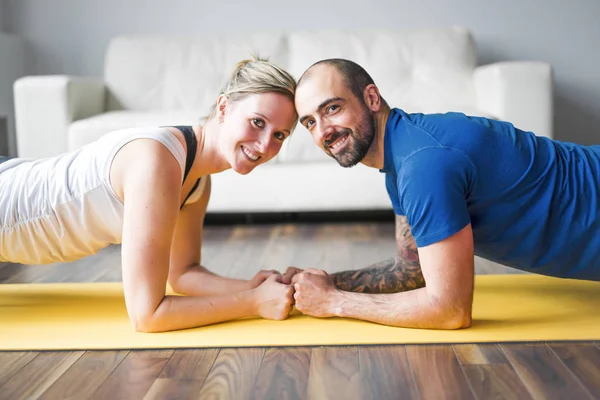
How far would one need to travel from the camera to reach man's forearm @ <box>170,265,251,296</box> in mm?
2400

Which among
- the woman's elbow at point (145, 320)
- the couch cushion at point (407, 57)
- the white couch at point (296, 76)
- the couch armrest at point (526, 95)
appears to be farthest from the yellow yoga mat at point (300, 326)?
the couch cushion at point (407, 57)

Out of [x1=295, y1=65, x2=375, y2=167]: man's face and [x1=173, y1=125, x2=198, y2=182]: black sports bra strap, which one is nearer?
[x1=295, y1=65, x2=375, y2=167]: man's face

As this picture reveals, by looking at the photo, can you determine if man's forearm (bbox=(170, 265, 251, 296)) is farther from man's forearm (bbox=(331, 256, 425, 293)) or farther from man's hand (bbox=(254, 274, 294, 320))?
man's forearm (bbox=(331, 256, 425, 293))

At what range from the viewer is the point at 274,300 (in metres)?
2.18

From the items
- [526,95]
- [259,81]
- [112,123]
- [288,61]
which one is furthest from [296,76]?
[259,81]

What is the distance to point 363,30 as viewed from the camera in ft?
16.4

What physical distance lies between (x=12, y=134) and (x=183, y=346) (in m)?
3.99

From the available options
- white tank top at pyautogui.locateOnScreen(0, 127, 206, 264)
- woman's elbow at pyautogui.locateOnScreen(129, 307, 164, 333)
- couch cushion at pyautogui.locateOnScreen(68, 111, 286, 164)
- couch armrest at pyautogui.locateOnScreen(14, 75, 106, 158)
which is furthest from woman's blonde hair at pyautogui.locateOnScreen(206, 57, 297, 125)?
couch armrest at pyautogui.locateOnScreen(14, 75, 106, 158)

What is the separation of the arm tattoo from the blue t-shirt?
0.28 metres

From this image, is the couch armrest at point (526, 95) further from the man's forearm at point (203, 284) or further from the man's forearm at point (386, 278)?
the man's forearm at point (203, 284)

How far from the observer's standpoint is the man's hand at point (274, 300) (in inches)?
85.4

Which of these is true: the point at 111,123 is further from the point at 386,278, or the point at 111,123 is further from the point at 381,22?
the point at 386,278

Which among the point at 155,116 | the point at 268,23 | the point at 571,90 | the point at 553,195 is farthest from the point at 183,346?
the point at 571,90

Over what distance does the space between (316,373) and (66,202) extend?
2.93ft
